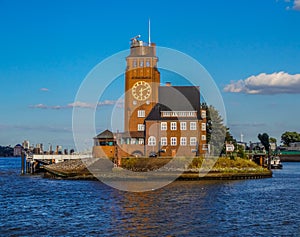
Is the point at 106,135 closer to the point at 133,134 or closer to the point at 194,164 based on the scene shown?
the point at 133,134

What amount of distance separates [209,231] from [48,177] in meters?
55.3

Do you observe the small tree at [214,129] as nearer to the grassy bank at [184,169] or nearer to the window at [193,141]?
the window at [193,141]

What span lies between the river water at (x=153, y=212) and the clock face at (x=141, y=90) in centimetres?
3254

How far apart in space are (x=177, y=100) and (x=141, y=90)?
854 cm

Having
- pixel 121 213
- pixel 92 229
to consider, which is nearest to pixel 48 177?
pixel 121 213

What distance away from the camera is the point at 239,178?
7356 cm

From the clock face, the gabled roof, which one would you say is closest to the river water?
the gabled roof

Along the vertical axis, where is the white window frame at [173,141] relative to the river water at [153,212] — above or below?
above

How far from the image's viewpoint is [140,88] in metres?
89.2

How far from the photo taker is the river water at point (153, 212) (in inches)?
1241

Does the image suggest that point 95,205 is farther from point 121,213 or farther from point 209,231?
point 209,231

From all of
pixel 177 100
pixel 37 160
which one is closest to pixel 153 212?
pixel 177 100

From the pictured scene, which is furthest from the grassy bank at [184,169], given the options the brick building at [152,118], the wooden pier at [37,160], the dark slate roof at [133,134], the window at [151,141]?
the wooden pier at [37,160]

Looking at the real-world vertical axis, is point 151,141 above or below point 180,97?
below
